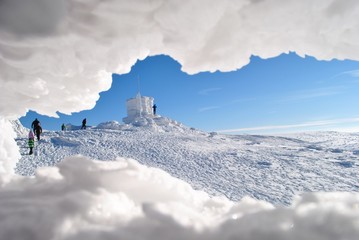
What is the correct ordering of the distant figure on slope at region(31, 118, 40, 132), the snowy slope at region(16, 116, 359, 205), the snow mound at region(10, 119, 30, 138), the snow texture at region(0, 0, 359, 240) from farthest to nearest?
1. the snow mound at region(10, 119, 30, 138)
2. the distant figure on slope at region(31, 118, 40, 132)
3. the snowy slope at region(16, 116, 359, 205)
4. the snow texture at region(0, 0, 359, 240)

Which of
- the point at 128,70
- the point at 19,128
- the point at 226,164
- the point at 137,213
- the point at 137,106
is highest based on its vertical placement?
the point at 137,106

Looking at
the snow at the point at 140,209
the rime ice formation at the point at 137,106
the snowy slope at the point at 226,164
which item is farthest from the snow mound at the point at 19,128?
the snow at the point at 140,209

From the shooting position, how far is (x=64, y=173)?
89.4 inches

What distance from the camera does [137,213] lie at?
6.07 feet

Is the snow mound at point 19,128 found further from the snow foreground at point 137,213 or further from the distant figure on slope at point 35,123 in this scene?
the snow foreground at point 137,213

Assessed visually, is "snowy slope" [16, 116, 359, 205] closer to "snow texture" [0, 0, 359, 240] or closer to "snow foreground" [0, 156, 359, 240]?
"snow texture" [0, 0, 359, 240]

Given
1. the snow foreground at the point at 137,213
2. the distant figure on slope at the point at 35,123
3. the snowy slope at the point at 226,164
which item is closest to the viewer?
the snow foreground at the point at 137,213

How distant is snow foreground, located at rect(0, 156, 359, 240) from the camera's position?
5.12 ft

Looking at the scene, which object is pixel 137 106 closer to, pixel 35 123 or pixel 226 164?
pixel 35 123

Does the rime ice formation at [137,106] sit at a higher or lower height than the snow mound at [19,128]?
higher

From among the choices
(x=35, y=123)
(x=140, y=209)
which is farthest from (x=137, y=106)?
(x=140, y=209)

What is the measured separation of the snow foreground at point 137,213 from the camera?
1.56 m

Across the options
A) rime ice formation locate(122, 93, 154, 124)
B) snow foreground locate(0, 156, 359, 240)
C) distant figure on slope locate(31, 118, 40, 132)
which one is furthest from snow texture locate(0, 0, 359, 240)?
rime ice formation locate(122, 93, 154, 124)

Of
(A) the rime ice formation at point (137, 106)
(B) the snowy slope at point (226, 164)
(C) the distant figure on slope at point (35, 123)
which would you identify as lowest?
(B) the snowy slope at point (226, 164)
